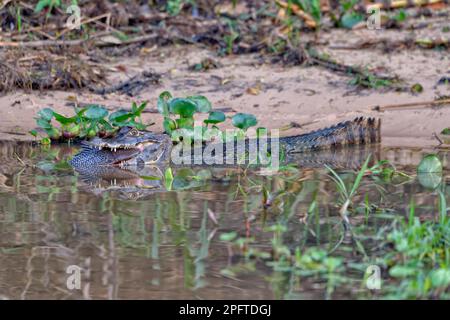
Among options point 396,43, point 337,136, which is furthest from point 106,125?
point 396,43

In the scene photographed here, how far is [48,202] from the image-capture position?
17.1 ft

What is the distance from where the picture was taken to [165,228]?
15.1 ft

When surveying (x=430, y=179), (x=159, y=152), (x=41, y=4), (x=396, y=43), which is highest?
(x=41, y=4)

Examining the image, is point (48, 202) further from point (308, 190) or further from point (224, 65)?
point (224, 65)

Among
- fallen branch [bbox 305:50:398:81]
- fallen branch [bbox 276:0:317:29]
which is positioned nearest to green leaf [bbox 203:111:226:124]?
fallen branch [bbox 305:50:398:81]

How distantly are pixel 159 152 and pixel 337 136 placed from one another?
1435 mm

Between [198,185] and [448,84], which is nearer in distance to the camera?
[198,185]

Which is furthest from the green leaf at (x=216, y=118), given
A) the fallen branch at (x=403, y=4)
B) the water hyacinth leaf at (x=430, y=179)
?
the fallen branch at (x=403, y=4)

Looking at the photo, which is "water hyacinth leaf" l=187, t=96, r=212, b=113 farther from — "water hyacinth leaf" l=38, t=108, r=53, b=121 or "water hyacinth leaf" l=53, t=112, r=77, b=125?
"water hyacinth leaf" l=38, t=108, r=53, b=121

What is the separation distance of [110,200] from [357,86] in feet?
10.9

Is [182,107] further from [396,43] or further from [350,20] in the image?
[350,20]

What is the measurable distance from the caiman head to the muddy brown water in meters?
0.21

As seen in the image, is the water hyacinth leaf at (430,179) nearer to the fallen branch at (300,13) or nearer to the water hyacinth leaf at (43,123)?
the water hyacinth leaf at (43,123)
